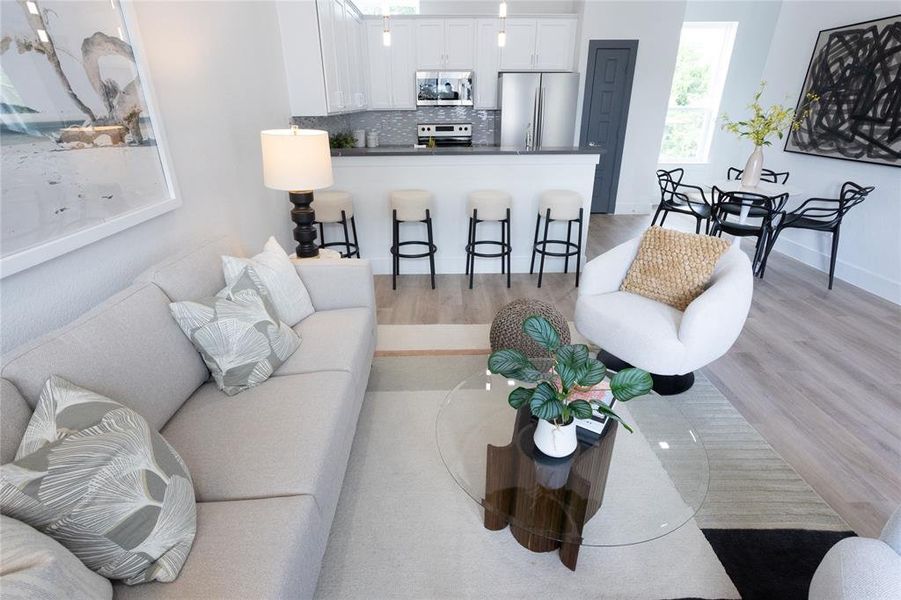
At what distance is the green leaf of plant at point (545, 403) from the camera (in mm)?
1213

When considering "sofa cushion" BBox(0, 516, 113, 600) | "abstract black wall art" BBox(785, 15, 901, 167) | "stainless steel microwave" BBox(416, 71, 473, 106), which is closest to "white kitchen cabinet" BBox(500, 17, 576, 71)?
"stainless steel microwave" BBox(416, 71, 473, 106)

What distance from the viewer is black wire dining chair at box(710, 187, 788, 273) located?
11.8 feet

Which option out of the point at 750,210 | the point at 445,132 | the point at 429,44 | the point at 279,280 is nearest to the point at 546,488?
the point at 279,280

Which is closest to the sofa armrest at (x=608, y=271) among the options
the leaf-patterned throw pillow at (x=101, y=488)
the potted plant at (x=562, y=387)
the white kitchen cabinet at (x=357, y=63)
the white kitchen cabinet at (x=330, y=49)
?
the potted plant at (x=562, y=387)

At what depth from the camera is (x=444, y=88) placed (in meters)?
5.40

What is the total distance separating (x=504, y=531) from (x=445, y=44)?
5404 millimetres

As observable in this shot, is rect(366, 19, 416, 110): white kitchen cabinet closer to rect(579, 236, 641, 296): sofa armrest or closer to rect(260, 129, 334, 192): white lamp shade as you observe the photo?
rect(260, 129, 334, 192): white lamp shade

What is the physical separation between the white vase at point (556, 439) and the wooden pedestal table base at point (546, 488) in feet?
0.09

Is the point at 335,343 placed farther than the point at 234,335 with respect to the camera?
Yes

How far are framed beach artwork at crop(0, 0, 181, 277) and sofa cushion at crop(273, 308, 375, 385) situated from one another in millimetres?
821

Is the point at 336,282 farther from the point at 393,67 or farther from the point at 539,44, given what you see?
the point at 539,44

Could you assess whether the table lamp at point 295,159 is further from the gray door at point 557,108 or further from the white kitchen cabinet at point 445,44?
the gray door at point 557,108

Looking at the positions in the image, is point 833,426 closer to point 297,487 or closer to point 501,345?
point 501,345

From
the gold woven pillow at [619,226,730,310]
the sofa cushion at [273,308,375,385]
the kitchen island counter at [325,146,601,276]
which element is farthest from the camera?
the kitchen island counter at [325,146,601,276]
